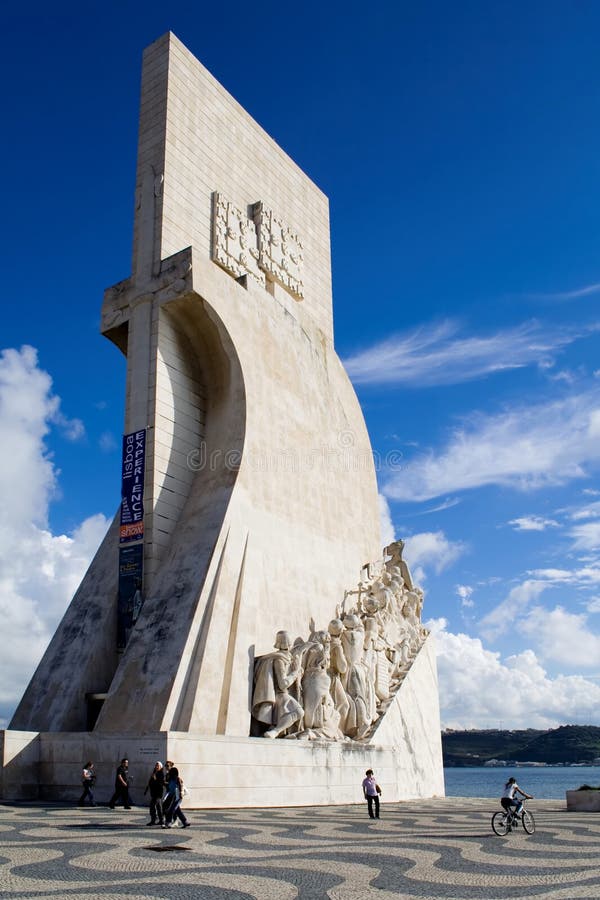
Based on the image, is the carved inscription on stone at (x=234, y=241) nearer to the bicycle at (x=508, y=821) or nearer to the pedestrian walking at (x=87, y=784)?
the pedestrian walking at (x=87, y=784)

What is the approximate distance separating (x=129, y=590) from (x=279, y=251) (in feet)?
26.6

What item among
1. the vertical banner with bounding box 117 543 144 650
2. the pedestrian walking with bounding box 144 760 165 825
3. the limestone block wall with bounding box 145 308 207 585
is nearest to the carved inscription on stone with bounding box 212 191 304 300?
the limestone block wall with bounding box 145 308 207 585

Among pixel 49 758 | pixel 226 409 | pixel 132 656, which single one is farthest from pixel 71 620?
pixel 226 409

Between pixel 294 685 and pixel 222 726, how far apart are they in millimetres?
1407

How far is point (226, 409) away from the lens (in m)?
13.9

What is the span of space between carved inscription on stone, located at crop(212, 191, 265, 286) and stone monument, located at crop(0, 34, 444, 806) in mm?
49

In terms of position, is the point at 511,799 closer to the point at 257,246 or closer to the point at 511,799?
the point at 511,799

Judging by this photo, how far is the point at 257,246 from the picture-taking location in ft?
55.0

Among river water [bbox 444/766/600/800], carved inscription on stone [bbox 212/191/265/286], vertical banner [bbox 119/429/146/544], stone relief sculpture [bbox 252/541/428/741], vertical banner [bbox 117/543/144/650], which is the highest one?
carved inscription on stone [bbox 212/191/265/286]

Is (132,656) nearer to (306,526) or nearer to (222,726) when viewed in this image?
(222,726)

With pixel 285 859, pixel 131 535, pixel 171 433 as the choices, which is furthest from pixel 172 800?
pixel 171 433

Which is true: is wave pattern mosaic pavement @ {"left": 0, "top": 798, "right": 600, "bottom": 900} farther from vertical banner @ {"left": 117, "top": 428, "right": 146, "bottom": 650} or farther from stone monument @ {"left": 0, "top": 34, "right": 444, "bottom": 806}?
vertical banner @ {"left": 117, "top": 428, "right": 146, "bottom": 650}

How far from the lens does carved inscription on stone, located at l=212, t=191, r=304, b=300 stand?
51.1ft

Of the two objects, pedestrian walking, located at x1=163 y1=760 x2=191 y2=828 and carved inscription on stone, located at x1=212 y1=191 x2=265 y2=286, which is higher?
carved inscription on stone, located at x1=212 y1=191 x2=265 y2=286
